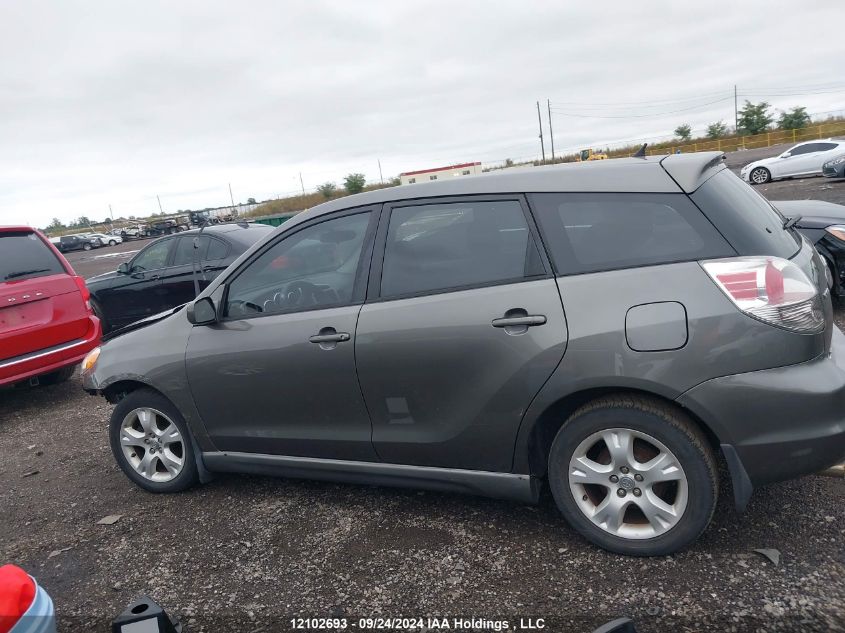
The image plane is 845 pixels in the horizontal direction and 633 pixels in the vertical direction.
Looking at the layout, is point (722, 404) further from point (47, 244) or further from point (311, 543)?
point (47, 244)

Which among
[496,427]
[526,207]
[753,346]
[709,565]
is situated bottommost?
[709,565]

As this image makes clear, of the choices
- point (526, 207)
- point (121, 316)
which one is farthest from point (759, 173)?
point (526, 207)

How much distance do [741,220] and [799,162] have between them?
2372 centimetres

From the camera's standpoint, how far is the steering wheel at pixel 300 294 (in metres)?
3.61

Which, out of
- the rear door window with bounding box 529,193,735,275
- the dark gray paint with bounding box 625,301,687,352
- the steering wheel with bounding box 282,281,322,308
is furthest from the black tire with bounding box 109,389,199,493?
the dark gray paint with bounding box 625,301,687,352

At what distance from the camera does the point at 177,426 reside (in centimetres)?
407

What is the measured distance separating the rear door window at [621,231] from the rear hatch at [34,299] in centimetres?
510

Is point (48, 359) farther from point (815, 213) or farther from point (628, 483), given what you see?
point (815, 213)

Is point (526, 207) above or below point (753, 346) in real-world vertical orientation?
above

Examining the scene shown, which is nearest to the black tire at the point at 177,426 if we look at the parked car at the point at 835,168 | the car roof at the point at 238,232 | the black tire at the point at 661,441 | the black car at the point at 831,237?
the black tire at the point at 661,441

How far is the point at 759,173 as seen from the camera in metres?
23.7

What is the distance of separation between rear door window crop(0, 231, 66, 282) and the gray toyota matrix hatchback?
327cm

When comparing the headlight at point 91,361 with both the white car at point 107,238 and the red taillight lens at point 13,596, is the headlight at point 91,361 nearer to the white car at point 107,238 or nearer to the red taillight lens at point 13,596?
the red taillight lens at point 13,596

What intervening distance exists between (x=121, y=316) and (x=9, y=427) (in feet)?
11.0
